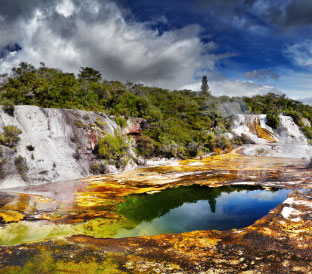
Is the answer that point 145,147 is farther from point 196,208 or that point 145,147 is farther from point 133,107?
point 196,208

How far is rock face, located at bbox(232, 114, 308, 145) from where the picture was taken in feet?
126

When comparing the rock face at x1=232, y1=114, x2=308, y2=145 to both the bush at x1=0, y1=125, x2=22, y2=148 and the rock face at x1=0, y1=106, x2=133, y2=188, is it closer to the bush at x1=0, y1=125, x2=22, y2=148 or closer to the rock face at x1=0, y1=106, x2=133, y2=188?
the rock face at x1=0, y1=106, x2=133, y2=188

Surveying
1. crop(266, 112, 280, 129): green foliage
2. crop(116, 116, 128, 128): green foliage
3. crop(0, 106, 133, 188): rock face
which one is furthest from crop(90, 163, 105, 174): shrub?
crop(266, 112, 280, 129): green foliage

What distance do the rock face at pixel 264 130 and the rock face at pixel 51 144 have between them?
25.8 meters

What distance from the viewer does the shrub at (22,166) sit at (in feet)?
49.0

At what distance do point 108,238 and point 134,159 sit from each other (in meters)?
14.7

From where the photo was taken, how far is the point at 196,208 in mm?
11000

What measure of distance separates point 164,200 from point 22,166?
9.61 m

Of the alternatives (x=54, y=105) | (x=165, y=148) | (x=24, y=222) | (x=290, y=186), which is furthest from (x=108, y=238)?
(x=54, y=105)

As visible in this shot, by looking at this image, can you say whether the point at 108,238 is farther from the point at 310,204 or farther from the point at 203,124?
the point at 203,124

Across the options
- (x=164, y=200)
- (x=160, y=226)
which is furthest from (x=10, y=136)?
(x=160, y=226)

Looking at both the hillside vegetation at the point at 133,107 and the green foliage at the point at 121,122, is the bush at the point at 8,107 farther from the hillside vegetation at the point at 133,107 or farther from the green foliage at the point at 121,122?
the green foliage at the point at 121,122

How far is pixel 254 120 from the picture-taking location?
1629 inches

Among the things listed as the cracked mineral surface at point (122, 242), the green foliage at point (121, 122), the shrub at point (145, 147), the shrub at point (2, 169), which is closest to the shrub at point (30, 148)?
the shrub at point (2, 169)
